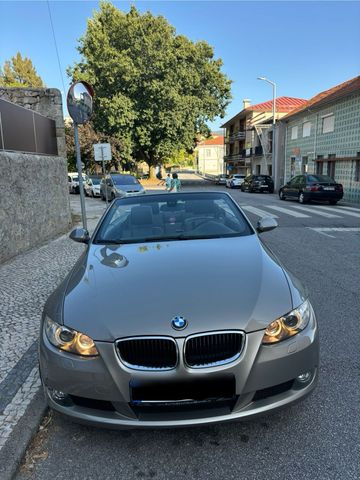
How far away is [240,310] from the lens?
218 centimetres

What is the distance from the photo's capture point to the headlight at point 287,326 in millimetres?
2158

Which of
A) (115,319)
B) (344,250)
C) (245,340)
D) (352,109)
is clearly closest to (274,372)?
(245,340)

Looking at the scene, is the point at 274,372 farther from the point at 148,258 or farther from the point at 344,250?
the point at 344,250

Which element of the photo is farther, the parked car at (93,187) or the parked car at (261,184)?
the parked car at (261,184)

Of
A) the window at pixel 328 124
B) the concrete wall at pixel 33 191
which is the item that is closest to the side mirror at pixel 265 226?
the concrete wall at pixel 33 191

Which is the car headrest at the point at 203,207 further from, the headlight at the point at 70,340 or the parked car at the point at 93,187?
the parked car at the point at 93,187

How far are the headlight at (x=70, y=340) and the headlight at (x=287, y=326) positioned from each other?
976 millimetres

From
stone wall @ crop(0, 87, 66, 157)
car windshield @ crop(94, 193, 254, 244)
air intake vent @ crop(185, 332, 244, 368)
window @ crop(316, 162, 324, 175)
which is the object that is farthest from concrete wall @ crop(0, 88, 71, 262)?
window @ crop(316, 162, 324, 175)

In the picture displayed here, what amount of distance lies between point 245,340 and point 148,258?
115 cm

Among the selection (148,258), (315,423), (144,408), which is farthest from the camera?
(148,258)

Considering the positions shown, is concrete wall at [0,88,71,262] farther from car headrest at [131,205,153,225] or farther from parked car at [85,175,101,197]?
parked car at [85,175,101,197]

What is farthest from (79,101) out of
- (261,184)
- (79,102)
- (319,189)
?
(261,184)

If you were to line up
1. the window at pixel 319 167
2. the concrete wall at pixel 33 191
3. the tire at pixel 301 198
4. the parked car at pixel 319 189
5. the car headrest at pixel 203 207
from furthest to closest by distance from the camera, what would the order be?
the window at pixel 319 167
the tire at pixel 301 198
the parked car at pixel 319 189
the concrete wall at pixel 33 191
the car headrest at pixel 203 207

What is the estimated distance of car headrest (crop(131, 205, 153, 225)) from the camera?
151 inches
